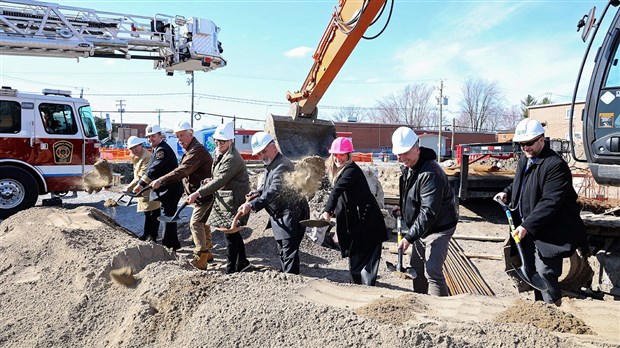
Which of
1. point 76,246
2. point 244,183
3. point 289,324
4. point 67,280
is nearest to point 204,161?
point 244,183

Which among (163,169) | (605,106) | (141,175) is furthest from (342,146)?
(141,175)

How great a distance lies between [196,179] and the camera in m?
6.13

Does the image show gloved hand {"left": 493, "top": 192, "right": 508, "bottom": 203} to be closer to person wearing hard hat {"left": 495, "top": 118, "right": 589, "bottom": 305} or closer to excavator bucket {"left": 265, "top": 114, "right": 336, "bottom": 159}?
person wearing hard hat {"left": 495, "top": 118, "right": 589, "bottom": 305}

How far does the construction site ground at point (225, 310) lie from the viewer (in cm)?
248

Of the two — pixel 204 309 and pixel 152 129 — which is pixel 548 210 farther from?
pixel 152 129

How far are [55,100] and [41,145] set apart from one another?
3.49 feet

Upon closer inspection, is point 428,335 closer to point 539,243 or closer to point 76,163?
point 539,243

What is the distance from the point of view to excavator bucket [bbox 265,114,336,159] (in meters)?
9.17

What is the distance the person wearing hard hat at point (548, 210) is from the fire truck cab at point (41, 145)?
31.3ft

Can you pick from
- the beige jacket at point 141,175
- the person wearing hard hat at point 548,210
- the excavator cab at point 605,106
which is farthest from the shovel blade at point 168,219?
the excavator cab at point 605,106

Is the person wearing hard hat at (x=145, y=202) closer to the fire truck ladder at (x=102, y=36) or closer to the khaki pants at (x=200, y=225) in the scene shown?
the khaki pants at (x=200, y=225)

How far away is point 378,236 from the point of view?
14.0 feet

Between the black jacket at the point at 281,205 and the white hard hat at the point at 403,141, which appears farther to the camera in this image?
the black jacket at the point at 281,205

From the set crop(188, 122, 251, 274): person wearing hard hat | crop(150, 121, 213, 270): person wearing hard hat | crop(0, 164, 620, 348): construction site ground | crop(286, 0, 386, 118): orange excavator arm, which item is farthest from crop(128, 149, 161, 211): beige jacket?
crop(286, 0, 386, 118): orange excavator arm
